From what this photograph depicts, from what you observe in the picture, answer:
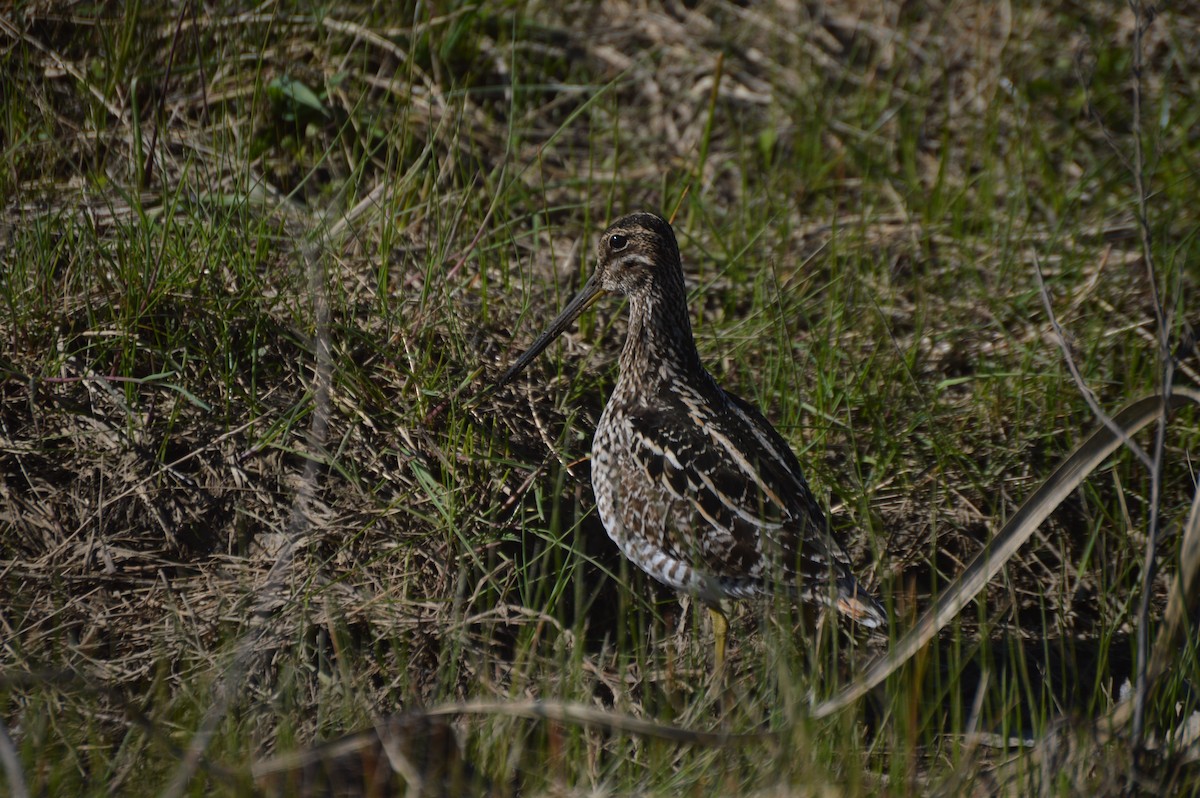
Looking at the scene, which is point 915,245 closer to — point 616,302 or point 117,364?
point 616,302

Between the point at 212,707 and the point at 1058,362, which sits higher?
the point at 1058,362

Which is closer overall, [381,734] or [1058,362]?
[381,734]

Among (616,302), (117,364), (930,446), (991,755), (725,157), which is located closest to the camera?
(991,755)

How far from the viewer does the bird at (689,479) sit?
3932mm

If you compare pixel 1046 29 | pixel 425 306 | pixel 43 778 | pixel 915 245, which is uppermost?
pixel 1046 29

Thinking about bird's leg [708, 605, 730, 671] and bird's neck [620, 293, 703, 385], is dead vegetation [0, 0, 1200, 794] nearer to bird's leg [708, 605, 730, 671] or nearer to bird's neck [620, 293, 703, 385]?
bird's leg [708, 605, 730, 671]

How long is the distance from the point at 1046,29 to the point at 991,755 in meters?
4.40

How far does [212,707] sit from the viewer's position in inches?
128

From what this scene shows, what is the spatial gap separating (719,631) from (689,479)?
538mm

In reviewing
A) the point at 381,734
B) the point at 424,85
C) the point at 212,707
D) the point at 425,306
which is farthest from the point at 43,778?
the point at 424,85

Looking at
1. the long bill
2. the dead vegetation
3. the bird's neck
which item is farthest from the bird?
the dead vegetation

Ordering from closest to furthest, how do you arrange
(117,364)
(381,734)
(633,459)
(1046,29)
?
(381,734)
(633,459)
(117,364)
(1046,29)

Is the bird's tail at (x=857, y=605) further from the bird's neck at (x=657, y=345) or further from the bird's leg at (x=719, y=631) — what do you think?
the bird's neck at (x=657, y=345)

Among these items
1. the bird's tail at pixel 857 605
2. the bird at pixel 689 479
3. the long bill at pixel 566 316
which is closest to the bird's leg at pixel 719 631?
the bird at pixel 689 479
